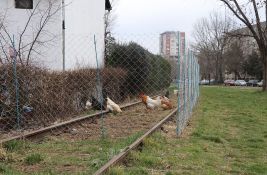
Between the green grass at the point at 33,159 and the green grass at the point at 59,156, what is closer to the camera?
the green grass at the point at 59,156

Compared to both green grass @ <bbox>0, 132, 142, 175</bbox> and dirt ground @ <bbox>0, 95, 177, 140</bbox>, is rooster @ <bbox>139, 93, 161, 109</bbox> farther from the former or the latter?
green grass @ <bbox>0, 132, 142, 175</bbox>

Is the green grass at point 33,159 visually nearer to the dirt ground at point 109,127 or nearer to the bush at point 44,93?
the dirt ground at point 109,127

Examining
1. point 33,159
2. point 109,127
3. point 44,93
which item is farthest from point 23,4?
point 33,159

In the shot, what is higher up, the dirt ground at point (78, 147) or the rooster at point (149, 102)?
the rooster at point (149, 102)

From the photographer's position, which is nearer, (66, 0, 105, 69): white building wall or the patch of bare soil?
the patch of bare soil

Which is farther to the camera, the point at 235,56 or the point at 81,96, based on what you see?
the point at 235,56

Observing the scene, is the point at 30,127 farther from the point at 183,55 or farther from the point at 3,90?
the point at 183,55

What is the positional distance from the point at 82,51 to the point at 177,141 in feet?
47.9

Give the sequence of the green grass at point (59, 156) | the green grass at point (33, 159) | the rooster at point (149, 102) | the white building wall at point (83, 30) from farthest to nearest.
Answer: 1. the white building wall at point (83, 30)
2. the rooster at point (149, 102)
3. the green grass at point (33, 159)
4. the green grass at point (59, 156)

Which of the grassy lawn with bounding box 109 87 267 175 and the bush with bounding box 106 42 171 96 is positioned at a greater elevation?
the bush with bounding box 106 42 171 96

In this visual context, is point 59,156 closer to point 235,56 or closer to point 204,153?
point 204,153

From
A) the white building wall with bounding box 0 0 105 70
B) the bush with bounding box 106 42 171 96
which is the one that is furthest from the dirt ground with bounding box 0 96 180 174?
the white building wall with bounding box 0 0 105 70

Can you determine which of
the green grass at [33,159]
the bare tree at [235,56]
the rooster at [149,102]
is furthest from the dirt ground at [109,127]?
the bare tree at [235,56]

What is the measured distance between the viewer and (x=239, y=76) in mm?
104312
